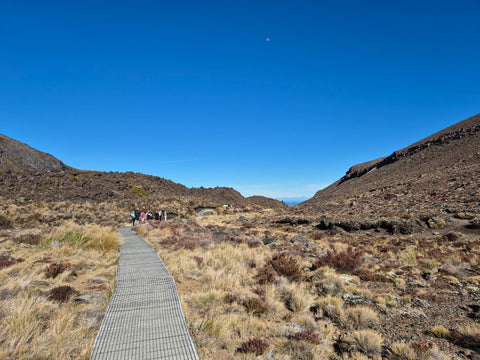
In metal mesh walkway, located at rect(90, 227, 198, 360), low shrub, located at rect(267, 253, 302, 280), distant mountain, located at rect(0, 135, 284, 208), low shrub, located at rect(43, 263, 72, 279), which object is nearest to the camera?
metal mesh walkway, located at rect(90, 227, 198, 360)

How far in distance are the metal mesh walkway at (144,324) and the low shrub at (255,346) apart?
111 centimetres

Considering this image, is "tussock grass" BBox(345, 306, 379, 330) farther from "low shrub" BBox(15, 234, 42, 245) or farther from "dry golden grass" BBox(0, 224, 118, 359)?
"low shrub" BBox(15, 234, 42, 245)

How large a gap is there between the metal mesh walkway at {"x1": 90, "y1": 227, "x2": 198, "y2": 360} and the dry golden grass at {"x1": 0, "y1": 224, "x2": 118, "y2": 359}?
0.33 meters

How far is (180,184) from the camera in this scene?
7456cm

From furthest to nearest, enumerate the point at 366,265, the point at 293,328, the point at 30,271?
the point at 366,265
the point at 30,271
the point at 293,328

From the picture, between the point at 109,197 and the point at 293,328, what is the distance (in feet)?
167

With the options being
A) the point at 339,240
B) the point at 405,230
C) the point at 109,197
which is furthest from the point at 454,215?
the point at 109,197

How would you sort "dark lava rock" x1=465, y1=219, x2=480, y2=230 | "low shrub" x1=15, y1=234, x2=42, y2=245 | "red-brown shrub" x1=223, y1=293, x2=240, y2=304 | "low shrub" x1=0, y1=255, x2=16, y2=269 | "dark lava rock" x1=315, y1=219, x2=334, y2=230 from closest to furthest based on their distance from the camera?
"red-brown shrub" x1=223, y1=293, x2=240, y2=304
"low shrub" x1=0, y1=255, x2=16, y2=269
"low shrub" x1=15, y1=234, x2=42, y2=245
"dark lava rock" x1=465, y1=219, x2=480, y2=230
"dark lava rock" x1=315, y1=219, x2=334, y2=230

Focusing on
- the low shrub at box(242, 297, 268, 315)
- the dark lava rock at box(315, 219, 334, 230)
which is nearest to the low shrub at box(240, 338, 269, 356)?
the low shrub at box(242, 297, 268, 315)

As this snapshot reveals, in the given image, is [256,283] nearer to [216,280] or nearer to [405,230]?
[216,280]

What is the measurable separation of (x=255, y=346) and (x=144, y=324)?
2.33 m

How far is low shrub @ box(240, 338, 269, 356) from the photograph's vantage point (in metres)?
4.20

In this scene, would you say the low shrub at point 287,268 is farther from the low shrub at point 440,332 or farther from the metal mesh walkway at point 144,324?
the metal mesh walkway at point 144,324

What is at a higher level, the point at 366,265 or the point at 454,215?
the point at 454,215
